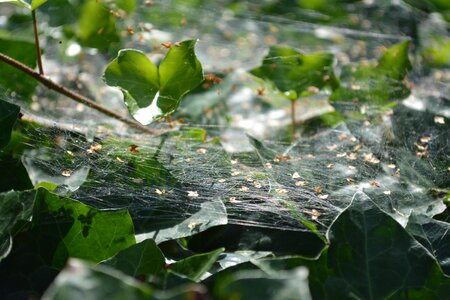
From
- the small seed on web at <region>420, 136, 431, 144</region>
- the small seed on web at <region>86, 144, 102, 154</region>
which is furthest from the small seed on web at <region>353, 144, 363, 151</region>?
the small seed on web at <region>86, 144, 102, 154</region>

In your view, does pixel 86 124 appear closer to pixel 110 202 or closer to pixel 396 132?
pixel 110 202

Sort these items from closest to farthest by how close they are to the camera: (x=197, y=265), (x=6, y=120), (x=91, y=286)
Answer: (x=91, y=286) < (x=197, y=265) < (x=6, y=120)

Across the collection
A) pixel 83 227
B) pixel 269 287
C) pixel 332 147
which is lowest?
pixel 332 147

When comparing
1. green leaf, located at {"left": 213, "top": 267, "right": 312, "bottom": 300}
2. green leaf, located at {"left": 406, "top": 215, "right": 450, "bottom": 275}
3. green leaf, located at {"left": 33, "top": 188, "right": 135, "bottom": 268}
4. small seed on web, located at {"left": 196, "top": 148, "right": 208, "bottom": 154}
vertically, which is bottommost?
small seed on web, located at {"left": 196, "top": 148, "right": 208, "bottom": 154}

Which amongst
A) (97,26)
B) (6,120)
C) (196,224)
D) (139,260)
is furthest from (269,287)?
(97,26)

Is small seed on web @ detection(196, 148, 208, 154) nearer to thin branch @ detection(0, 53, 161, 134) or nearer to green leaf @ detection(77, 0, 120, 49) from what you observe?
thin branch @ detection(0, 53, 161, 134)

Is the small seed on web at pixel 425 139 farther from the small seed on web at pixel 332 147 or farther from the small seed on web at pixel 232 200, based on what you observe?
the small seed on web at pixel 232 200

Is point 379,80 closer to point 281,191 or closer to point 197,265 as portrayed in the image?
point 281,191

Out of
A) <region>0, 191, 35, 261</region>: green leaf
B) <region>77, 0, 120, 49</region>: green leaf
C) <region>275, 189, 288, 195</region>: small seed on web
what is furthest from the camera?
<region>77, 0, 120, 49</region>: green leaf
